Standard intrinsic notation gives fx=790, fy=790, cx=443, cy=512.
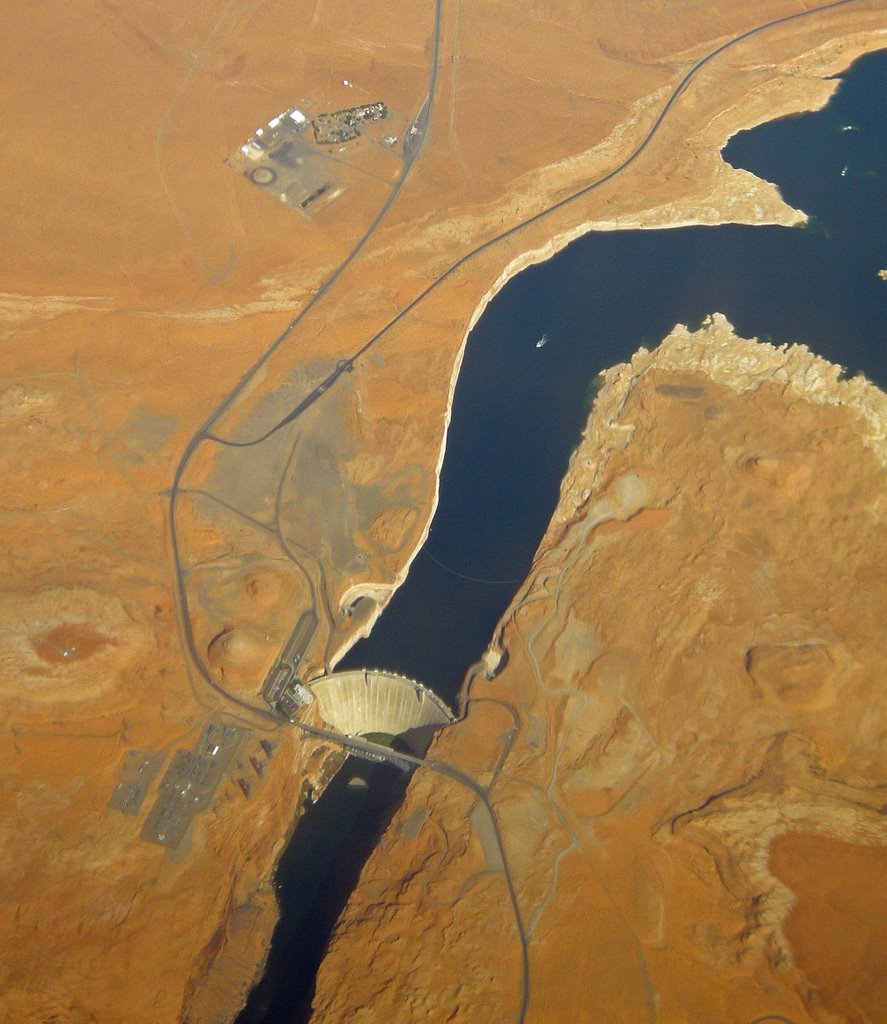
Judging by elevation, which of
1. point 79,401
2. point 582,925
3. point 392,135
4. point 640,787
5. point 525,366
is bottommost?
point 582,925

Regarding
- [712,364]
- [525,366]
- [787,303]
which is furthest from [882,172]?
[525,366]

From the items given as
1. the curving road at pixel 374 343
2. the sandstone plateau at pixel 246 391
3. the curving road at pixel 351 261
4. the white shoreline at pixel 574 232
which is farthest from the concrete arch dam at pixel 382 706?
the curving road at pixel 351 261

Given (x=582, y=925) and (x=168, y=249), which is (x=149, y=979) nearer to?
(x=582, y=925)

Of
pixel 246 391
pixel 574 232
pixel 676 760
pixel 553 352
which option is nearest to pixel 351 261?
pixel 246 391

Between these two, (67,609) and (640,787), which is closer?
(640,787)

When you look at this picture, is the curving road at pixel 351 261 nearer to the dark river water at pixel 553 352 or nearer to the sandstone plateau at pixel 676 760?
the dark river water at pixel 553 352

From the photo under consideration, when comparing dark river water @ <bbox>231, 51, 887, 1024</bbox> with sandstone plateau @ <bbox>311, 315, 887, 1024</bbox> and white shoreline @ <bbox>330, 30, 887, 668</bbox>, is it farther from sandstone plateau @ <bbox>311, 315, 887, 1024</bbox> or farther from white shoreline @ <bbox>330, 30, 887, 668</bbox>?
sandstone plateau @ <bbox>311, 315, 887, 1024</bbox>
